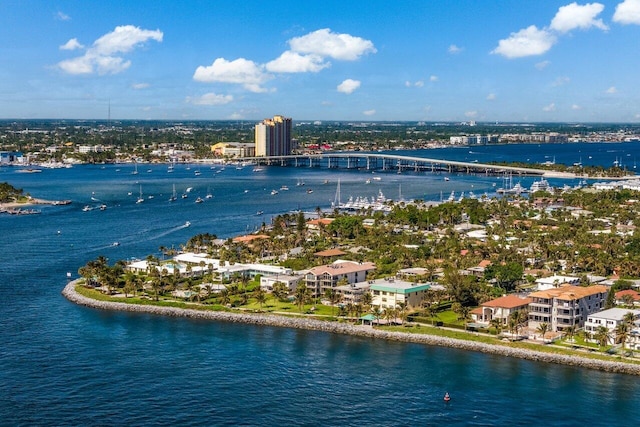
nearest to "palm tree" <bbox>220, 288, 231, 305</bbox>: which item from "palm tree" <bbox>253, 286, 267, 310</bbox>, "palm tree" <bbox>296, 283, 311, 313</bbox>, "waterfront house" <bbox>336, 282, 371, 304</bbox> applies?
"palm tree" <bbox>253, 286, 267, 310</bbox>

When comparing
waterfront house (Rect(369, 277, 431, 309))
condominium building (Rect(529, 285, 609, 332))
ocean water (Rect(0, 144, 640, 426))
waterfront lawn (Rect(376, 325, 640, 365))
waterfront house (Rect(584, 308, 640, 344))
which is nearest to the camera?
ocean water (Rect(0, 144, 640, 426))

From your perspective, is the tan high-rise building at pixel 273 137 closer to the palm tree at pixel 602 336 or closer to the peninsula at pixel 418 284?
the peninsula at pixel 418 284

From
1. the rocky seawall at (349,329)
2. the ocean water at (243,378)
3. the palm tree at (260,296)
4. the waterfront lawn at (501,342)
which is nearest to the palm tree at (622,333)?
the waterfront lawn at (501,342)

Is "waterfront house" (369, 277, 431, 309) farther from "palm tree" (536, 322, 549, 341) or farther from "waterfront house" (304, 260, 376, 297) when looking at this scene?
"palm tree" (536, 322, 549, 341)

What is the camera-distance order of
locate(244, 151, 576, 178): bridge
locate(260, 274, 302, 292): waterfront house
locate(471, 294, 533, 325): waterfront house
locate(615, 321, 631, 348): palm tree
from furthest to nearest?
1. locate(244, 151, 576, 178): bridge
2. locate(260, 274, 302, 292): waterfront house
3. locate(471, 294, 533, 325): waterfront house
4. locate(615, 321, 631, 348): palm tree

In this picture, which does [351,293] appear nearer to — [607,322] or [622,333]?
[607,322]

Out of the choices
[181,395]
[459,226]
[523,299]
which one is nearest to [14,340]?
[181,395]

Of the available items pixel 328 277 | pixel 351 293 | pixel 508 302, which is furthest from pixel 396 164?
pixel 508 302
